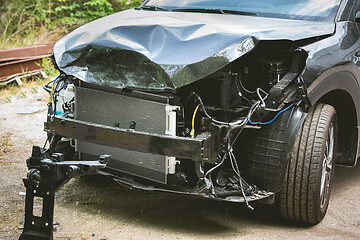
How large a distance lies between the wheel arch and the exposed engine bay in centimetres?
32

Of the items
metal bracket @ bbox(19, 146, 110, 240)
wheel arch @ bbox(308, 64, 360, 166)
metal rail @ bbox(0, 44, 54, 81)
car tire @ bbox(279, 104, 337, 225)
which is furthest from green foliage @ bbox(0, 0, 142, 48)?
car tire @ bbox(279, 104, 337, 225)

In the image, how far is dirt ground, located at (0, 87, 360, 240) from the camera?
3.76 metres

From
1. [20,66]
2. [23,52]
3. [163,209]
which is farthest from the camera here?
[23,52]

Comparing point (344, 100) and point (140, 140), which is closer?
point (140, 140)

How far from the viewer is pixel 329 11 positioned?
164 inches

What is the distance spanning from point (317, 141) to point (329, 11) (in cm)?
115

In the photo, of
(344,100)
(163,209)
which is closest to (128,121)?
(163,209)

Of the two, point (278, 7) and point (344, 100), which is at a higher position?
point (278, 7)

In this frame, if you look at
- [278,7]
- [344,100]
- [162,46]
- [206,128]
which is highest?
[278,7]

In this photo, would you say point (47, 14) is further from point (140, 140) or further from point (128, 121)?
point (140, 140)

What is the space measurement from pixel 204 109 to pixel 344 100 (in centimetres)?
146

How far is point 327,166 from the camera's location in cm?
400

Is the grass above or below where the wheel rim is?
below

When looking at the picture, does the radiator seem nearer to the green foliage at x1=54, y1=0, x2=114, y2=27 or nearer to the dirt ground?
the dirt ground
